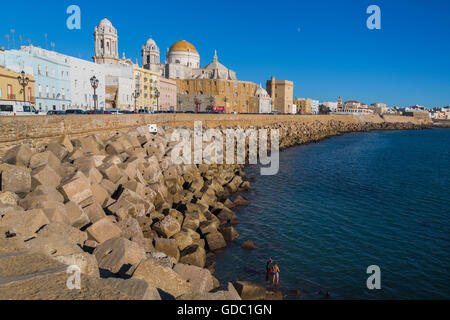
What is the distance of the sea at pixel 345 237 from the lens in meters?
9.15

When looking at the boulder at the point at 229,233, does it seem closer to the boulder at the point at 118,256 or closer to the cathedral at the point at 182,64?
the boulder at the point at 118,256

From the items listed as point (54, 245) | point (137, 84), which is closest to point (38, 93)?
point (137, 84)

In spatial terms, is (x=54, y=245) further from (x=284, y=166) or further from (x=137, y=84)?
(x=137, y=84)

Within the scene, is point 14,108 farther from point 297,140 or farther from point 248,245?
point 297,140

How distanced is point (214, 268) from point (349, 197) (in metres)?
10.5

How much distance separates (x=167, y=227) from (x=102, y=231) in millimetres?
2255

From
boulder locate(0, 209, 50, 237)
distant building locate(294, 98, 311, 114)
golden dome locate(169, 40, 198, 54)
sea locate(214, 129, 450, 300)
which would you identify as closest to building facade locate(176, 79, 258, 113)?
golden dome locate(169, 40, 198, 54)

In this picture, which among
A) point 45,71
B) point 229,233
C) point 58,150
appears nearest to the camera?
point 229,233

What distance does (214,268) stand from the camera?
9.53 meters

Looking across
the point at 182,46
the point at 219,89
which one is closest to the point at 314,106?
the point at 182,46

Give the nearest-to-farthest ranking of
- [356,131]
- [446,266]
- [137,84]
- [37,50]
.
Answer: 1. [446,266]
2. [37,50]
3. [137,84]
4. [356,131]

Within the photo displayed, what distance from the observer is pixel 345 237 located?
12.2 meters

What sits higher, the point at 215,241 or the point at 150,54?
the point at 150,54

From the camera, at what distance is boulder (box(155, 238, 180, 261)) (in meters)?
8.74
